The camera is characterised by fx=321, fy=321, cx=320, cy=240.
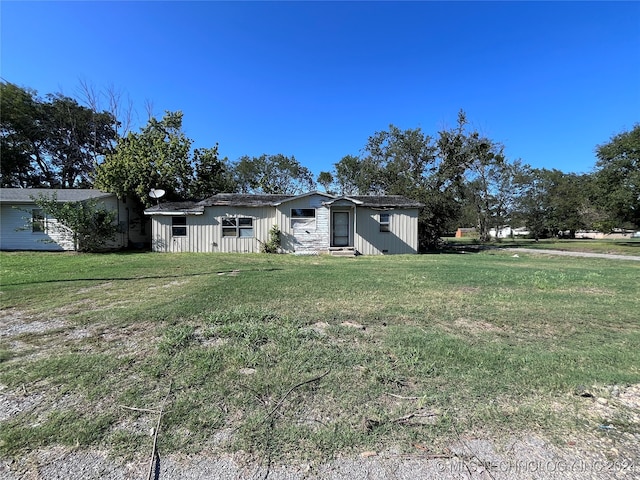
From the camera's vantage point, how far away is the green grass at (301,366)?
207cm

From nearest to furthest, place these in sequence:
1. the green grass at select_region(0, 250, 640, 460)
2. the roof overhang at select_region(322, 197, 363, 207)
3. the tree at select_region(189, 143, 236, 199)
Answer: the green grass at select_region(0, 250, 640, 460), the roof overhang at select_region(322, 197, 363, 207), the tree at select_region(189, 143, 236, 199)

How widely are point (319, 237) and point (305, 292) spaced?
10.7 meters

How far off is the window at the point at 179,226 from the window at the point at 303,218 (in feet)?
Answer: 18.5

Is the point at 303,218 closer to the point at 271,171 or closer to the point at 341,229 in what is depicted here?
the point at 341,229

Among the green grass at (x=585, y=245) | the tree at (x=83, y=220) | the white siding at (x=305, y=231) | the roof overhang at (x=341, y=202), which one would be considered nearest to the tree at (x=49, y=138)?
the tree at (x=83, y=220)

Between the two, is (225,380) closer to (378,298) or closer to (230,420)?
(230,420)

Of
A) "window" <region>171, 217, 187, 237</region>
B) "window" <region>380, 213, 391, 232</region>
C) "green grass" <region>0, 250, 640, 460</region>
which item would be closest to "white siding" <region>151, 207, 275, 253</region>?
"window" <region>171, 217, 187, 237</region>

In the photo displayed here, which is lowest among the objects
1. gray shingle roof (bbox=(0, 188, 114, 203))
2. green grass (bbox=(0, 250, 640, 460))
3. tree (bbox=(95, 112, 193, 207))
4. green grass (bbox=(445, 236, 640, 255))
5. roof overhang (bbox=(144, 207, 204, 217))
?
green grass (bbox=(0, 250, 640, 460))

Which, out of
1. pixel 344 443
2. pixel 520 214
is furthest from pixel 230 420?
pixel 520 214

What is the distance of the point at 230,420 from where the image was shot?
7.07 ft

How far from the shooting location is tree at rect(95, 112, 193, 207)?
18203 millimetres

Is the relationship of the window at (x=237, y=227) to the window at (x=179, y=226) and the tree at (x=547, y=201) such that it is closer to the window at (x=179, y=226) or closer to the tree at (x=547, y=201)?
the window at (x=179, y=226)

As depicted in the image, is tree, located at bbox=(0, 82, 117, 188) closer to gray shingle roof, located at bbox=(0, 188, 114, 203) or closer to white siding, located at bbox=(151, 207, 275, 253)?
gray shingle roof, located at bbox=(0, 188, 114, 203)

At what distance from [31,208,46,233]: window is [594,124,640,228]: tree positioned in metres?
32.4
